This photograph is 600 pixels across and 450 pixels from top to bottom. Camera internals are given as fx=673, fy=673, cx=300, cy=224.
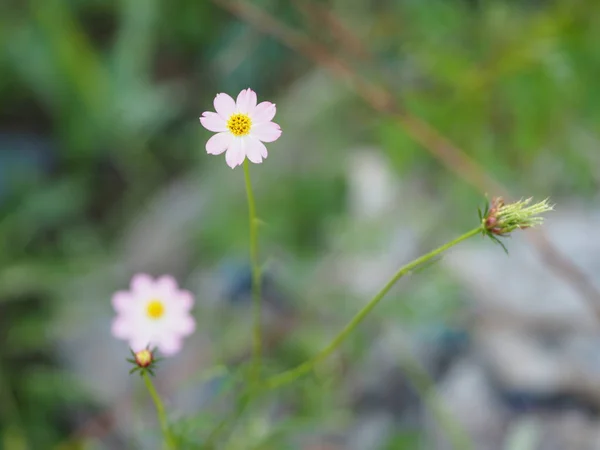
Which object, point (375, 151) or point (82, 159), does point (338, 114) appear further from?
point (82, 159)

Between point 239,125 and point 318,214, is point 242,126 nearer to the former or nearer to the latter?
point 239,125

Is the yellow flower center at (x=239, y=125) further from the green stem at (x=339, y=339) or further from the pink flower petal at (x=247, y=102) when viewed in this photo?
the green stem at (x=339, y=339)

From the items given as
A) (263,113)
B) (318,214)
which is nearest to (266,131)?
(263,113)

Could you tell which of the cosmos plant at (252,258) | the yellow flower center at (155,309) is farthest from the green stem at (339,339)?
the yellow flower center at (155,309)

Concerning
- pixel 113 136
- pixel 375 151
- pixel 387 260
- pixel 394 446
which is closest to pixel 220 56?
pixel 113 136

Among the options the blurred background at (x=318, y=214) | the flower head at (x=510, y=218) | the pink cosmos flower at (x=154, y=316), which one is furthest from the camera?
the blurred background at (x=318, y=214)

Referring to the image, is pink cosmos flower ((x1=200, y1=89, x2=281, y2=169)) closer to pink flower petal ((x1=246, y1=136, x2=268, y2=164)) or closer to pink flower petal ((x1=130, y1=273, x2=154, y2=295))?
pink flower petal ((x1=246, y1=136, x2=268, y2=164))

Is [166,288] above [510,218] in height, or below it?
above

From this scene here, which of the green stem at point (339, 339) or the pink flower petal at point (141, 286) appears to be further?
the pink flower petal at point (141, 286)
